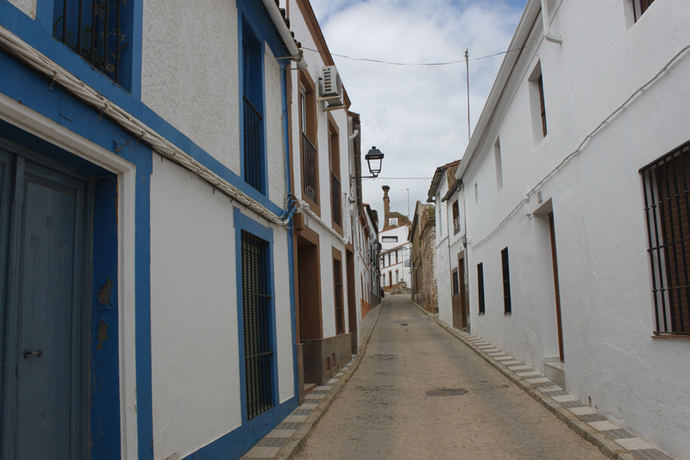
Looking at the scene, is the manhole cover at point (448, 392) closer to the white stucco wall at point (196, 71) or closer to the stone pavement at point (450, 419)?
the stone pavement at point (450, 419)

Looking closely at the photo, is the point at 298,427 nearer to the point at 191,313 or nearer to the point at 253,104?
the point at 191,313

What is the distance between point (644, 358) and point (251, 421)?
3.75 m

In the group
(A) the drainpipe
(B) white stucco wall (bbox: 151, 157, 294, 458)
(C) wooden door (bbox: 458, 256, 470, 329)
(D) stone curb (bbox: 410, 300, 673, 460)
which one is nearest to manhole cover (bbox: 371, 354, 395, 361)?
(D) stone curb (bbox: 410, 300, 673, 460)

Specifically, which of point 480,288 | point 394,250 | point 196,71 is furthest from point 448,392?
point 394,250

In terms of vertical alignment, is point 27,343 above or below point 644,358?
above

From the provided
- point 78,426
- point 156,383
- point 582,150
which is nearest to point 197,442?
point 156,383

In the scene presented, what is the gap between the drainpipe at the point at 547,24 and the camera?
688 cm

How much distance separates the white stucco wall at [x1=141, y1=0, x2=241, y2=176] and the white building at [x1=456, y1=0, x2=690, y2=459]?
3813 millimetres

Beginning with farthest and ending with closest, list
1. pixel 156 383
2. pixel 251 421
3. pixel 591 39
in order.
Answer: pixel 591 39 < pixel 251 421 < pixel 156 383

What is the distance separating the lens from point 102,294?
3.42 meters

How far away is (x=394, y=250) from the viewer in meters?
62.7

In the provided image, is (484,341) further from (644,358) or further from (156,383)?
(156,383)

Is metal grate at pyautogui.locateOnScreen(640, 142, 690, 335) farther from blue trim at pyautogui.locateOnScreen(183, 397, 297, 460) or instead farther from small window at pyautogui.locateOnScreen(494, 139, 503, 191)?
small window at pyautogui.locateOnScreen(494, 139, 503, 191)

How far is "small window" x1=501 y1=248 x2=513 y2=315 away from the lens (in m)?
11.6
